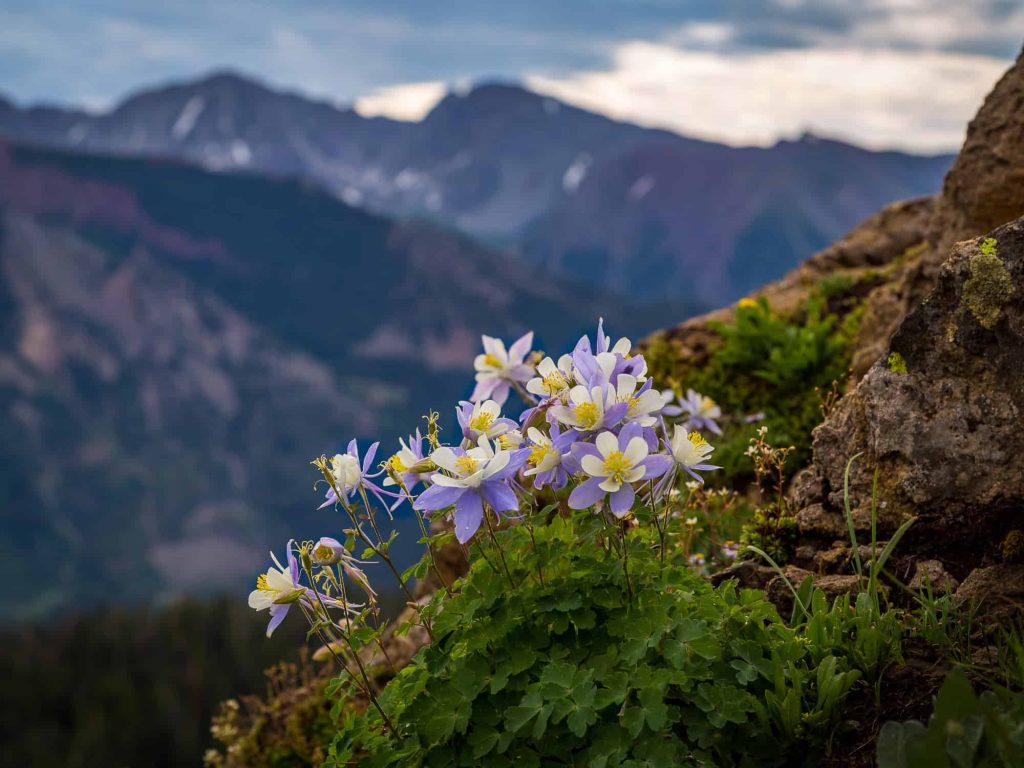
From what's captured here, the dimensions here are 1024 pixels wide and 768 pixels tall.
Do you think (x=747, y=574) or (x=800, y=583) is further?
Result: (x=747, y=574)

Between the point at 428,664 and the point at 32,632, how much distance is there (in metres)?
62.4

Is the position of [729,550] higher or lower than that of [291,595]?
lower

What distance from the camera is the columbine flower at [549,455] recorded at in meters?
2.69

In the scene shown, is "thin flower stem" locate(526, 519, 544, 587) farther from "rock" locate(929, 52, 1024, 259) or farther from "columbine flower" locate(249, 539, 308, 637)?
"rock" locate(929, 52, 1024, 259)

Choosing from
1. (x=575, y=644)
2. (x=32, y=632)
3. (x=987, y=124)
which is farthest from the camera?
(x=32, y=632)

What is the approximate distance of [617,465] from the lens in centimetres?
256

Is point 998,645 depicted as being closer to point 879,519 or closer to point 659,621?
point 879,519

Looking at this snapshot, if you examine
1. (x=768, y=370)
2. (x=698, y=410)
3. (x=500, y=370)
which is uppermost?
(x=768, y=370)

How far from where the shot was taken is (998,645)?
112 inches

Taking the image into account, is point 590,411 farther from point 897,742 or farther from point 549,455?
point 897,742

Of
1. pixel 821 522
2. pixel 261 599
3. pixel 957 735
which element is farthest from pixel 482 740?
pixel 821 522

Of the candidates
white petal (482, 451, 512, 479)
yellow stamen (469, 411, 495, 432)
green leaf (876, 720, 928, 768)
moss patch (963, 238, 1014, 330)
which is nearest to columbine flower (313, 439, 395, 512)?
yellow stamen (469, 411, 495, 432)

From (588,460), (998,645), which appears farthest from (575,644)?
(998,645)

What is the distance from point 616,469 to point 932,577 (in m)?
1.47
